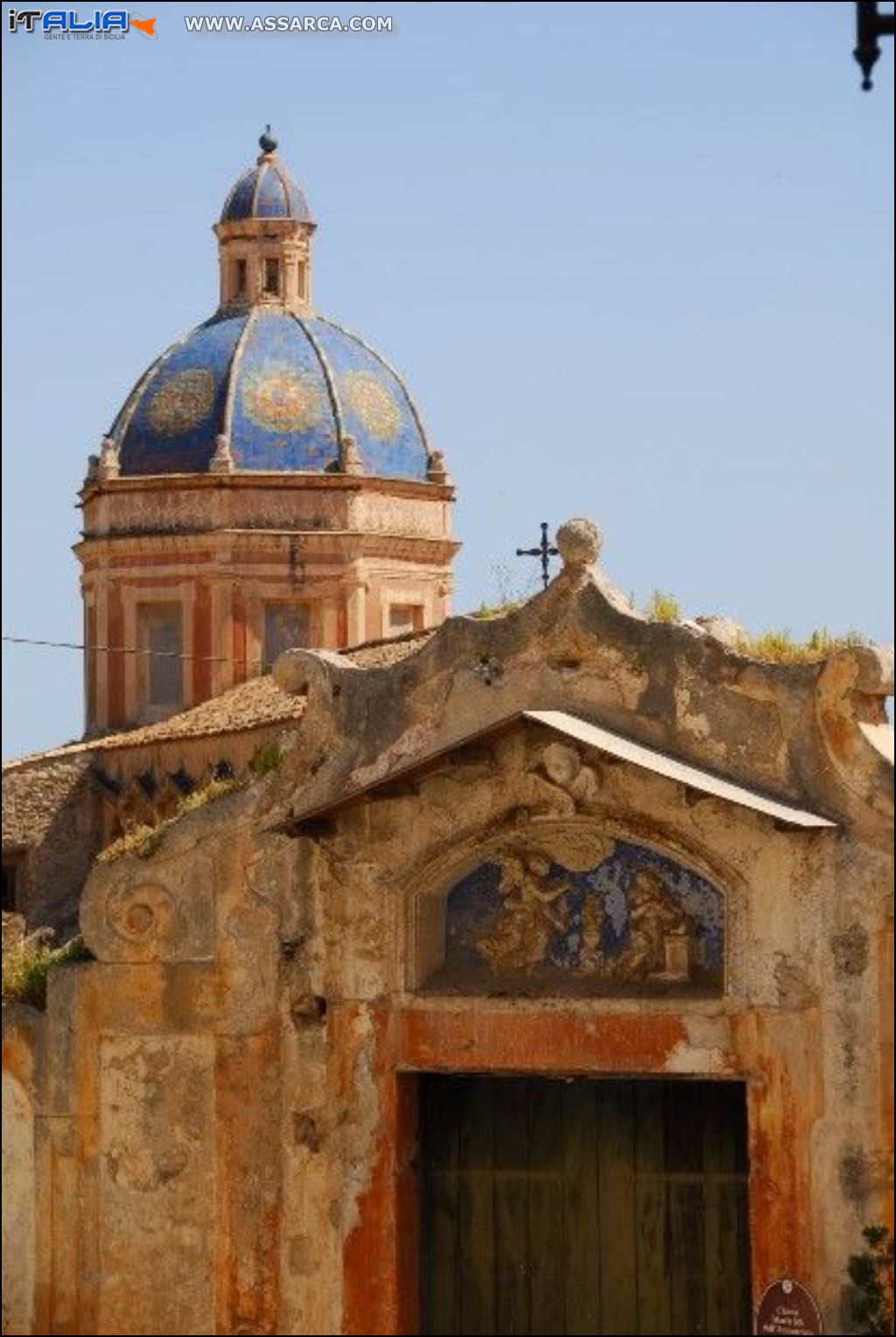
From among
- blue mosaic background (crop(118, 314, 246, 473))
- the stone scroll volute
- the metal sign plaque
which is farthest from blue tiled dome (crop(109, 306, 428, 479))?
the metal sign plaque

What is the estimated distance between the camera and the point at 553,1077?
23.9 metres

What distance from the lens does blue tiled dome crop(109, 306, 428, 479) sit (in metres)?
47.9

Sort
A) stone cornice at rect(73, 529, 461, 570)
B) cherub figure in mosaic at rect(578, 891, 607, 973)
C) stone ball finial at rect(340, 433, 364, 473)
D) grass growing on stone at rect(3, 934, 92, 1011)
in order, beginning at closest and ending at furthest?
cherub figure in mosaic at rect(578, 891, 607, 973) < grass growing on stone at rect(3, 934, 92, 1011) < stone cornice at rect(73, 529, 461, 570) < stone ball finial at rect(340, 433, 364, 473)

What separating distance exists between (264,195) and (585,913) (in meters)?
27.2


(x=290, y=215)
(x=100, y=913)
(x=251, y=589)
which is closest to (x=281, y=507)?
(x=251, y=589)

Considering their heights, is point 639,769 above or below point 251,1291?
above

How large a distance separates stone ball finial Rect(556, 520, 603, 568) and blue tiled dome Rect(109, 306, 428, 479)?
24322mm

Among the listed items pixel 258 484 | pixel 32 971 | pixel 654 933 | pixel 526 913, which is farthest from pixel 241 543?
pixel 654 933

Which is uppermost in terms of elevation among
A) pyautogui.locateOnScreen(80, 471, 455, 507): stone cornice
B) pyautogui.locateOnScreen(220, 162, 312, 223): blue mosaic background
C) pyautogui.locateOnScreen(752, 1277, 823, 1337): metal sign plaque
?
pyautogui.locateOnScreen(220, 162, 312, 223): blue mosaic background

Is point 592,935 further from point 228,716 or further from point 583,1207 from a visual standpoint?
point 228,716

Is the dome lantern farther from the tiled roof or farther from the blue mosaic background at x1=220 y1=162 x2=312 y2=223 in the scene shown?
the tiled roof

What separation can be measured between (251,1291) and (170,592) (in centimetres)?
2368

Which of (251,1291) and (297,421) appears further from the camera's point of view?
(297,421)

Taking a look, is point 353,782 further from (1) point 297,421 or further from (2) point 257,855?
(1) point 297,421
